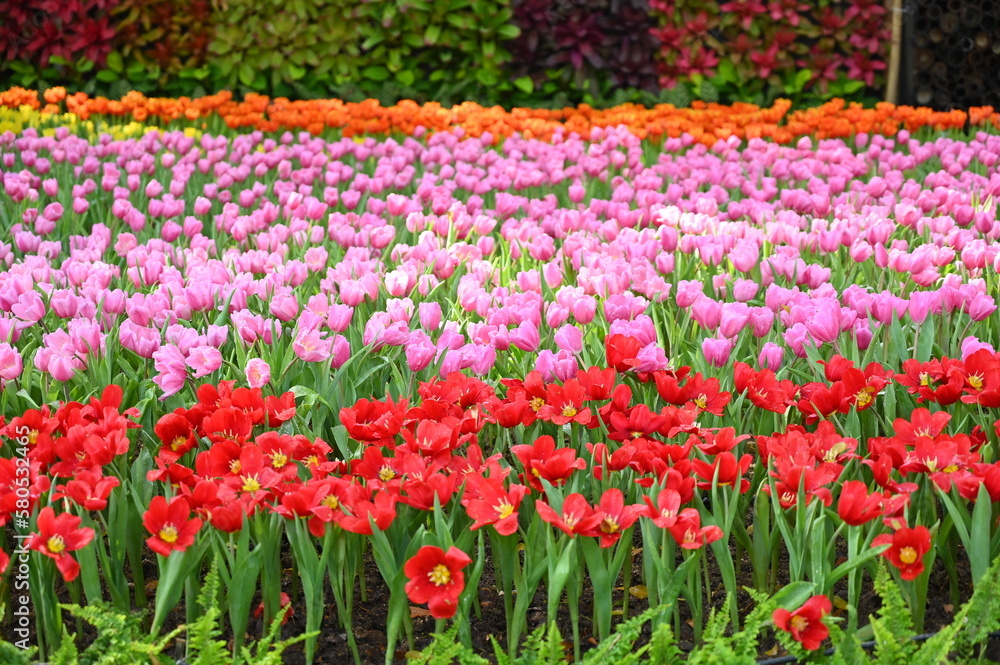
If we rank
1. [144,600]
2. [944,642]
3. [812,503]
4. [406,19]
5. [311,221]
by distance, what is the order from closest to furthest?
[944,642] < [812,503] < [144,600] < [311,221] < [406,19]

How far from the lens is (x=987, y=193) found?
478 centimetres

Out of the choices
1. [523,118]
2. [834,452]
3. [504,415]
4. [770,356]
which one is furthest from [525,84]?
[834,452]

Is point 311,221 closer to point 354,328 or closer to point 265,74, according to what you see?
point 354,328

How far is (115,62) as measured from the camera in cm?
941

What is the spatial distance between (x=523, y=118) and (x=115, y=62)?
4.30 m

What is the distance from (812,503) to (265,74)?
28.3ft

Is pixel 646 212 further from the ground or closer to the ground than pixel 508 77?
closer to the ground

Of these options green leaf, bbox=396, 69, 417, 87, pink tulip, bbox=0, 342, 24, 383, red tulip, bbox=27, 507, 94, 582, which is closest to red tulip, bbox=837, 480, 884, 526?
red tulip, bbox=27, 507, 94, 582

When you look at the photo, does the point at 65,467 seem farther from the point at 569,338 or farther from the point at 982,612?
the point at 982,612

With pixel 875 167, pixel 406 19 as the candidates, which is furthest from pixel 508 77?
pixel 875 167

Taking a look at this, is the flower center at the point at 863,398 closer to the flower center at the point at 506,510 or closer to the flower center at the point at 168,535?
the flower center at the point at 506,510

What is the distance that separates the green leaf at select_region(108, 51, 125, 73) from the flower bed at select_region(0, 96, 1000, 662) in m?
5.55

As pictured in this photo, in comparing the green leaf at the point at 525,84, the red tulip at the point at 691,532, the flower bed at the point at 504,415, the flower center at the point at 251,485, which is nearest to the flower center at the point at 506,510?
the flower bed at the point at 504,415

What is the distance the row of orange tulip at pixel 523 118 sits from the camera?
6.77 meters
